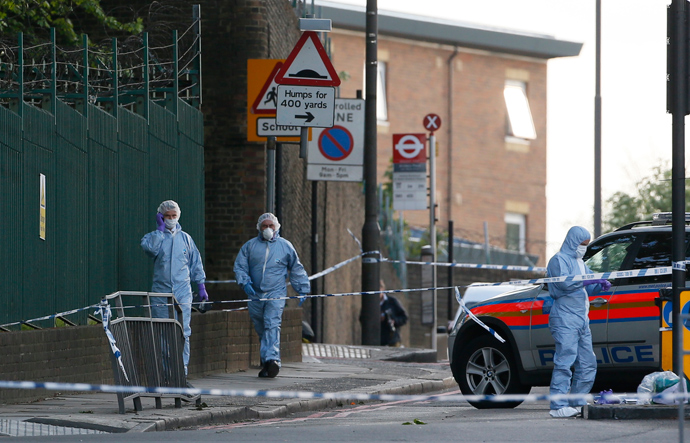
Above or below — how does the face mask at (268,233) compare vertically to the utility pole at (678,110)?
below

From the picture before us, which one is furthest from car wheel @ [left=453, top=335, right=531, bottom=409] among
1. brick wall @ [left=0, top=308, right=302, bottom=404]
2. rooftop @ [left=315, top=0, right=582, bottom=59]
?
rooftop @ [left=315, top=0, right=582, bottom=59]

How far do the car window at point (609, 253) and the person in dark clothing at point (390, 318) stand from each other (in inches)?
508

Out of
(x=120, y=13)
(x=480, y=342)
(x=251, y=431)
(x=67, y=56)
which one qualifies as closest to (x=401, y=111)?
(x=120, y=13)

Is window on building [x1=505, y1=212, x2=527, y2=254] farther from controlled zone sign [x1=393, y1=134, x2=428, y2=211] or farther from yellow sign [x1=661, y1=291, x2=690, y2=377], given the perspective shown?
yellow sign [x1=661, y1=291, x2=690, y2=377]

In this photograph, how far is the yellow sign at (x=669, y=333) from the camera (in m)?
10.2

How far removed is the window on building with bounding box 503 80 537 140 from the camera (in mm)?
41875

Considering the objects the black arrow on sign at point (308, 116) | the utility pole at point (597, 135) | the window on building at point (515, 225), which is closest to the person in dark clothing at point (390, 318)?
the utility pole at point (597, 135)

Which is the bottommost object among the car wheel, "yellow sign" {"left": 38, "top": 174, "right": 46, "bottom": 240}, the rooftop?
the car wheel

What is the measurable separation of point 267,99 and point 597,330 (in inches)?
196

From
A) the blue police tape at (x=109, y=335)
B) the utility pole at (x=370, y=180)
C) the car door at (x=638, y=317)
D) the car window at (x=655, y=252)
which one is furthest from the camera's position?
the utility pole at (x=370, y=180)

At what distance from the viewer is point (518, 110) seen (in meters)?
42.1

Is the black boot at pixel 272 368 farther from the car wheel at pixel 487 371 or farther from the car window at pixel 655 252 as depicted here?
the car window at pixel 655 252

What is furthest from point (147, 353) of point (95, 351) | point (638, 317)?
point (638, 317)

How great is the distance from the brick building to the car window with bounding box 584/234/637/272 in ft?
83.5
